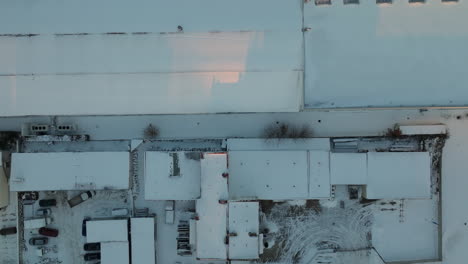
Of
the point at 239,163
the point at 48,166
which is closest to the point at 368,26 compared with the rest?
the point at 239,163

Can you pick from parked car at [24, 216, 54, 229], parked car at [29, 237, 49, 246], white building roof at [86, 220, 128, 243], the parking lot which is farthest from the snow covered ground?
parked car at [29, 237, 49, 246]

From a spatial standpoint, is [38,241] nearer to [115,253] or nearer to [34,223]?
[34,223]

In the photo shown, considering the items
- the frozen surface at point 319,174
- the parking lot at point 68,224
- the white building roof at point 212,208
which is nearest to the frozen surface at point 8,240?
the parking lot at point 68,224

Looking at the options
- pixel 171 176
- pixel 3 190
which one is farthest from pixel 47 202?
pixel 171 176

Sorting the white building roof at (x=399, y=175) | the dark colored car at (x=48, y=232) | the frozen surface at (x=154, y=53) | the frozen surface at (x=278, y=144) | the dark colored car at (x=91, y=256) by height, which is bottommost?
the dark colored car at (x=91, y=256)

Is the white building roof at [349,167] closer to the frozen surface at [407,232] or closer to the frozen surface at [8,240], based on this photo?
the frozen surface at [407,232]

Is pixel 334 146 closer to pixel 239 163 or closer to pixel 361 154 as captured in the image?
pixel 361 154
